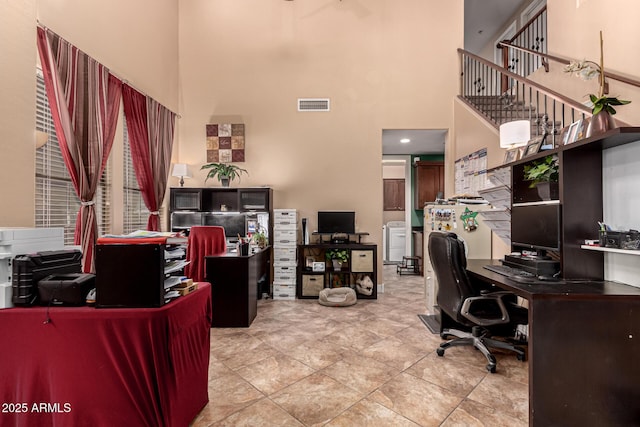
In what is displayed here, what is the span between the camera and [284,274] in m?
4.80

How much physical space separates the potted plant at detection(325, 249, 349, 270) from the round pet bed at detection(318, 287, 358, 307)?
1.45 ft

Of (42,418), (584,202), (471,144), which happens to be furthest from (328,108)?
(42,418)

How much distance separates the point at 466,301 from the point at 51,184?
4074mm

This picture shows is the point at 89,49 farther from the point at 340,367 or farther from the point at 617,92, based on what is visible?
the point at 617,92

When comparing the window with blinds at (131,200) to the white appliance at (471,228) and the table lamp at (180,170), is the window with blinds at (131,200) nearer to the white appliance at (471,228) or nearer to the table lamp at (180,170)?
the table lamp at (180,170)

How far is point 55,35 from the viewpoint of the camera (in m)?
2.75

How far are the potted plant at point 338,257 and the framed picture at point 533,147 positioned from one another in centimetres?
294

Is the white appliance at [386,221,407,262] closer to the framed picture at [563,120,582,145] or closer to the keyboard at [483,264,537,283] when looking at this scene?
the keyboard at [483,264,537,283]

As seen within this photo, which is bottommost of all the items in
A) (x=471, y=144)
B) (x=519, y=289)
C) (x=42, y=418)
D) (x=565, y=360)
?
(x=42, y=418)

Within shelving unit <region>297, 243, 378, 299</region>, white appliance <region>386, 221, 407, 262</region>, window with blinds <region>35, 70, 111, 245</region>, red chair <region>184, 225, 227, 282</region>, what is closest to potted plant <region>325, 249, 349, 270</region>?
shelving unit <region>297, 243, 378, 299</region>

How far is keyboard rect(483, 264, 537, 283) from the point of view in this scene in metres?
2.08

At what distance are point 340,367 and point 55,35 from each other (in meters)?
4.07

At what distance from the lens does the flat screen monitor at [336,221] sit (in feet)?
16.5

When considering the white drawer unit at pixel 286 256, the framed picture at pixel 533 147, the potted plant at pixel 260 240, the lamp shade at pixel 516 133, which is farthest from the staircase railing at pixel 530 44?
the potted plant at pixel 260 240
